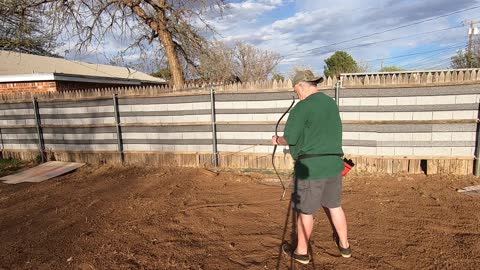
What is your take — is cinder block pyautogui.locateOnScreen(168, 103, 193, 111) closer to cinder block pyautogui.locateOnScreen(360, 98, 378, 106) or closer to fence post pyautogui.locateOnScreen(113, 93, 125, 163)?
fence post pyautogui.locateOnScreen(113, 93, 125, 163)

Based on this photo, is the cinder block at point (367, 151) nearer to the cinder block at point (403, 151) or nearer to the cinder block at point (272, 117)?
the cinder block at point (403, 151)

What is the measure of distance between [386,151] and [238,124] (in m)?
2.93

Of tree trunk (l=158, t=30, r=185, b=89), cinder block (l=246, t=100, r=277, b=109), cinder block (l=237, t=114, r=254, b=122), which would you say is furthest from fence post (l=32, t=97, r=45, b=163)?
cinder block (l=246, t=100, r=277, b=109)

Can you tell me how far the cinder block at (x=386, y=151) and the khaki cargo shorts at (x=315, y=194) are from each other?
3360 mm

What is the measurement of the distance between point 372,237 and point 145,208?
3189mm

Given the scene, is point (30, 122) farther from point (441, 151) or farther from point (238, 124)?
point (441, 151)

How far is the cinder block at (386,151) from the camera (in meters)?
5.86

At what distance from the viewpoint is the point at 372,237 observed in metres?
3.54

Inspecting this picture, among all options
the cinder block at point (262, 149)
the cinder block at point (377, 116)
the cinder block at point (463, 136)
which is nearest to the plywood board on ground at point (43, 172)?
the cinder block at point (262, 149)

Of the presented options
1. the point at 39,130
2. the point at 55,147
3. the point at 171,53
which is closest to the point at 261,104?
the point at 171,53

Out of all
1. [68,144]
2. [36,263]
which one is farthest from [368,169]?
[68,144]

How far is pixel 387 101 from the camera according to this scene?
5.69m

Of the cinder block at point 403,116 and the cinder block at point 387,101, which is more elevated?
the cinder block at point 387,101

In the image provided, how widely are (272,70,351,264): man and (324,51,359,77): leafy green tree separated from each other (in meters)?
38.7
